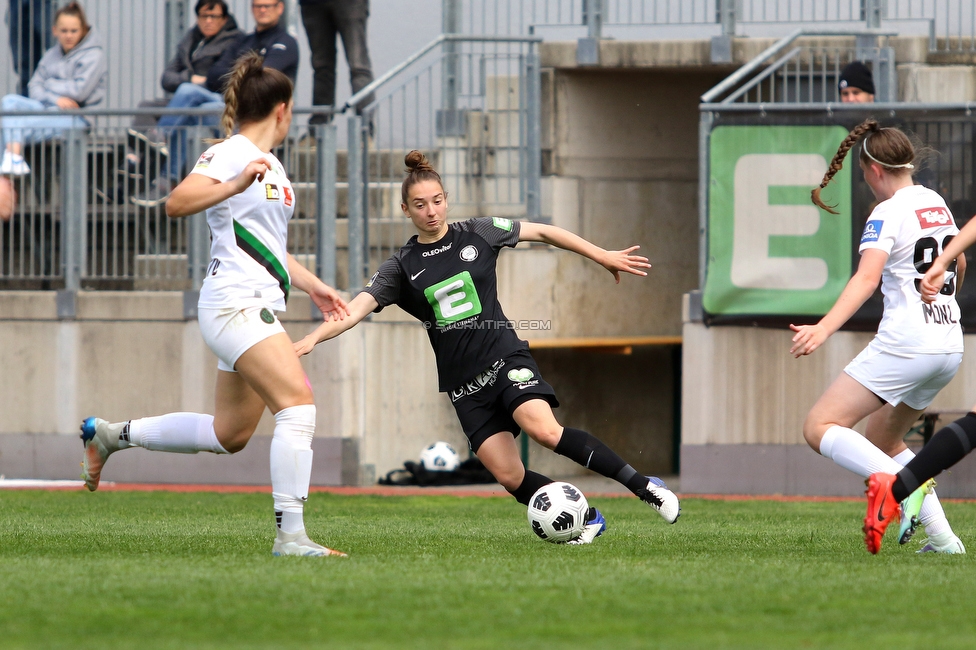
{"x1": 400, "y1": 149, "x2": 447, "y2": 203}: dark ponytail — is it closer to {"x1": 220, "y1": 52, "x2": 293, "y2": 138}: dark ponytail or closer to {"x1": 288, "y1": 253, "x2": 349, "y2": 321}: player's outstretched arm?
{"x1": 288, "y1": 253, "x2": 349, "y2": 321}: player's outstretched arm

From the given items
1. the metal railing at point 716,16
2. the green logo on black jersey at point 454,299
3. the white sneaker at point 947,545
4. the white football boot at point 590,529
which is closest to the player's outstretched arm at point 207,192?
the green logo on black jersey at point 454,299

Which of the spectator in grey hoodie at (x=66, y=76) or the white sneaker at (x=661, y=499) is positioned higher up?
the spectator in grey hoodie at (x=66, y=76)

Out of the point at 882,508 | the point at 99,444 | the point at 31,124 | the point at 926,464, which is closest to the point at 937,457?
the point at 926,464

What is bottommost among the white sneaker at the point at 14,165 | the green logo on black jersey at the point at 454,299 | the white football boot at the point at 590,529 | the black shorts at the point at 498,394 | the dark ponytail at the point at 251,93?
the white football boot at the point at 590,529

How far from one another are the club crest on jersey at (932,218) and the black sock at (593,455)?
1749mm

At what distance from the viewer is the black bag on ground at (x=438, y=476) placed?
12.6 m

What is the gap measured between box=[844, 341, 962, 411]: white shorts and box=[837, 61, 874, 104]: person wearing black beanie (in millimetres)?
6205

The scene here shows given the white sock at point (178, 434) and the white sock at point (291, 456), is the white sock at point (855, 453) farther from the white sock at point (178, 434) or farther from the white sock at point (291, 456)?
the white sock at point (178, 434)

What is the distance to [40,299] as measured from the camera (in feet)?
43.0

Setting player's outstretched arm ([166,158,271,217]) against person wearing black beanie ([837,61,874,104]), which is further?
person wearing black beanie ([837,61,874,104])

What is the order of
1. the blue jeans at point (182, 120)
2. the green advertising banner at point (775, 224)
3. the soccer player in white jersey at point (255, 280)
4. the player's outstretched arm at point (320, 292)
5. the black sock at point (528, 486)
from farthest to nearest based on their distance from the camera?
the blue jeans at point (182, 120)
the green advertising banner at point (775, 224)
the black sock at point (528, 486)
the player's outstretched arm at point (320, 292)
the soccer player in white jersey at point (255, 280)

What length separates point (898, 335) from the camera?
20.9 ft

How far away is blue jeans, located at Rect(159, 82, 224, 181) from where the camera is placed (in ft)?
42.3

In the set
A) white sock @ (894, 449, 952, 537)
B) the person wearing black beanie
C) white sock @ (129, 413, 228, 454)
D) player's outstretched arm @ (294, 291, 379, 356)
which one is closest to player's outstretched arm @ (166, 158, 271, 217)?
player's outstretched arm @ (294, 291, 379, 356)
